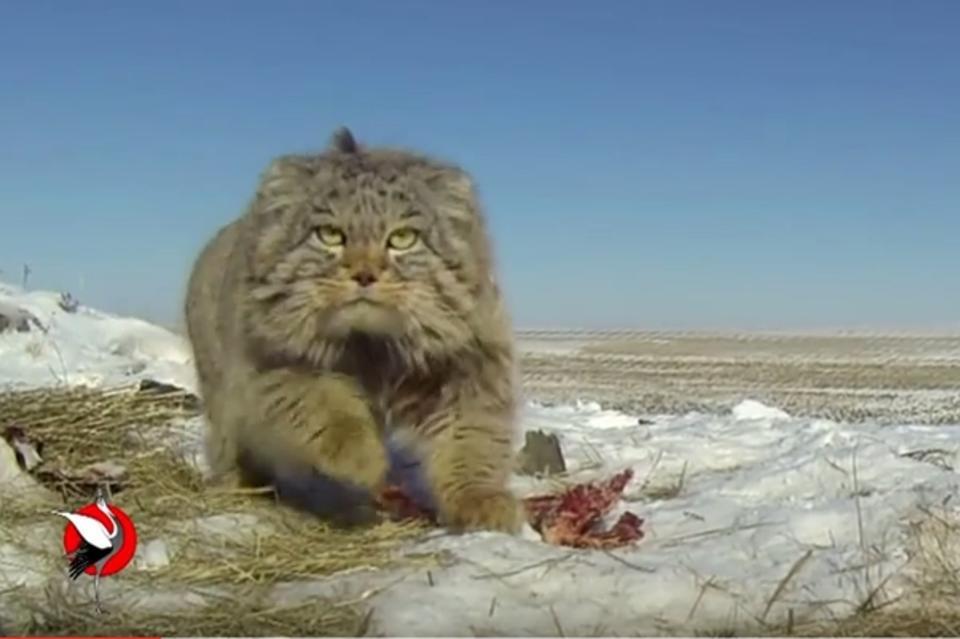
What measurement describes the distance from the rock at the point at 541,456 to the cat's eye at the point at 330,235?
3.67ft

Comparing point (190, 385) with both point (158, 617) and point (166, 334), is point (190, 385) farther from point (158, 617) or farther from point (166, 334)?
point (158, 617)

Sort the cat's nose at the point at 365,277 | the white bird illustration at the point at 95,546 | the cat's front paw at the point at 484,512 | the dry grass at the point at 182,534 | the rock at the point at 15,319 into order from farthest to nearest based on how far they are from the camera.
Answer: the rock at the point at 15,319
the cat's front paw at the point at 484,512
the cat's nose at the point at 365,277
the white bird illustration at the point at 95,546
the dry grass at the point at 182,534

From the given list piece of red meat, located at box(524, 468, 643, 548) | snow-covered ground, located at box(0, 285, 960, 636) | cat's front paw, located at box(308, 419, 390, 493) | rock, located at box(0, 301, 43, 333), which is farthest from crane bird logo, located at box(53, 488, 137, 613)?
rock, located at box(0, 301, 43, 333)

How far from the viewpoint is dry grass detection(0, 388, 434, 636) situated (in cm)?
186

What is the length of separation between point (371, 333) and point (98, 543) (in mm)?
600

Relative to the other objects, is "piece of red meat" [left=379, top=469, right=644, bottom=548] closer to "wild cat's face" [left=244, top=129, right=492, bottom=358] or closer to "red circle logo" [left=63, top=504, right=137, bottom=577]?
"wild cat's face" [left=244, top=129, right=492, bottom=358]

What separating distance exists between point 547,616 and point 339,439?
70cm

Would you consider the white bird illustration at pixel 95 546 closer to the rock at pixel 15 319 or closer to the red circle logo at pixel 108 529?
the red circle logo at pixel 108 529

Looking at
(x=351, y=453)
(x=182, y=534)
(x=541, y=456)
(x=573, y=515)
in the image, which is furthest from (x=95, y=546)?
(x=541, y=456)

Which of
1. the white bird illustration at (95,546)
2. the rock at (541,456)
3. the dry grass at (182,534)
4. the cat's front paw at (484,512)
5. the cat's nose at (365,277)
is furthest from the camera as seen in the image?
the rock at (541,456)

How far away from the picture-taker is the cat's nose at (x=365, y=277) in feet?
7.29

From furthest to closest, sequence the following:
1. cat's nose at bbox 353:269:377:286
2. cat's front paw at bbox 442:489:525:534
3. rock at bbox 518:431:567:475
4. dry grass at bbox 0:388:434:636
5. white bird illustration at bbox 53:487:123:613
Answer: rock at bbox 518:431:567:475, cat's front paw at bbox 442:489:525:534, cat's nose at bbox 353:269:377:286, white bird illustration at bbox 53:487:123:613, dry grass at bbox 0:388:434:636

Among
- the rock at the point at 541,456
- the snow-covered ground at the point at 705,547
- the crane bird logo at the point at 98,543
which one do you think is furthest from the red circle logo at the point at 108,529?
the rock at the point at 541,456

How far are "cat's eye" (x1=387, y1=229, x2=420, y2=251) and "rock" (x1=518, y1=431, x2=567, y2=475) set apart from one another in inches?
42.3
